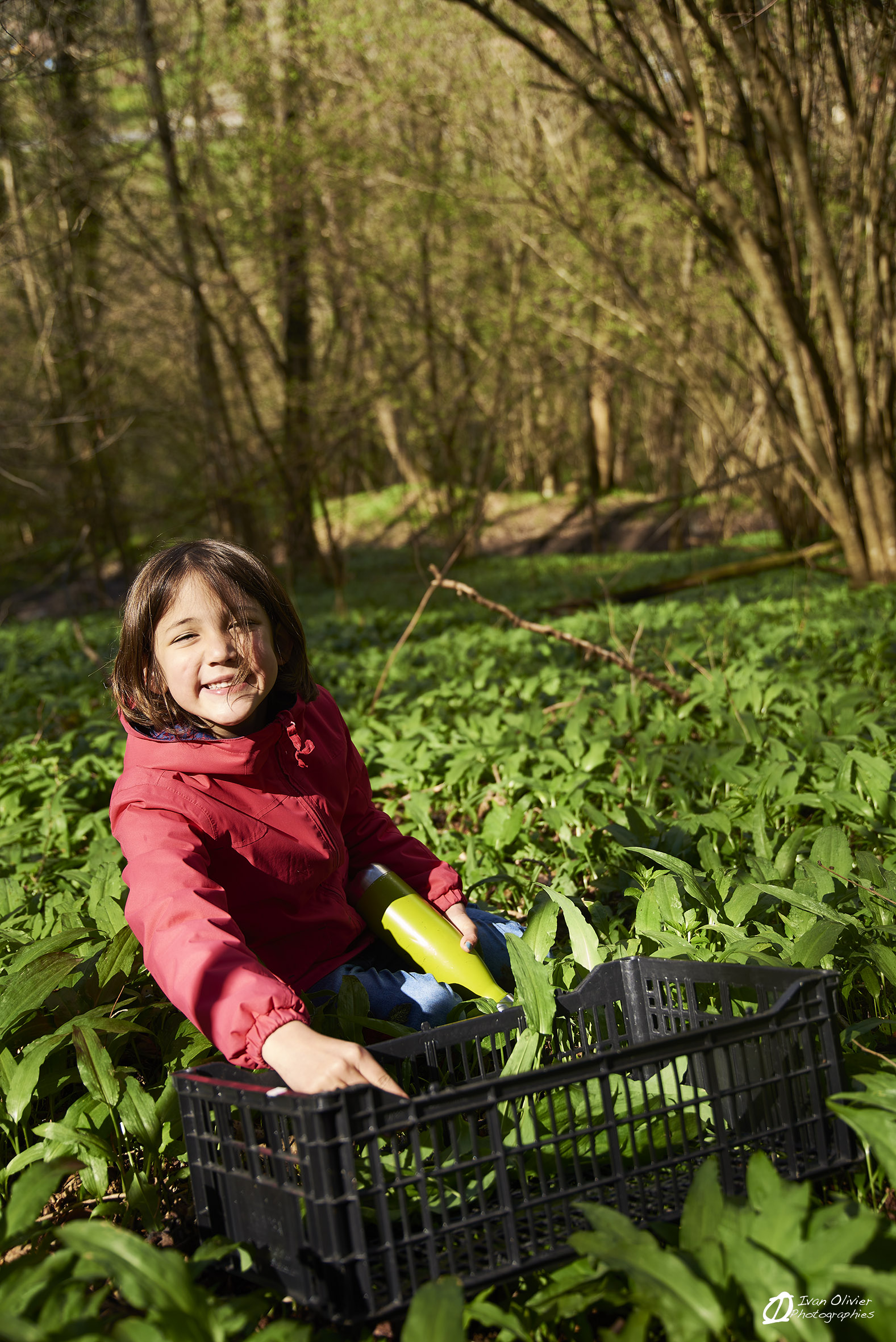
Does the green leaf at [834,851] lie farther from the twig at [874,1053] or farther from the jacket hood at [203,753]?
the jacket hood at [203,753]

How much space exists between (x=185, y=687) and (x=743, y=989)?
4.30 ft

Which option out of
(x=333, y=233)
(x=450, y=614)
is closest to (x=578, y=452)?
(x=333, y=233)

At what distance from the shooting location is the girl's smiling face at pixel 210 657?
6.84 feet

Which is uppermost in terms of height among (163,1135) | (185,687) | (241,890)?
(185,687)

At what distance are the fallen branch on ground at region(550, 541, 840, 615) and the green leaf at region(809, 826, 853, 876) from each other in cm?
611

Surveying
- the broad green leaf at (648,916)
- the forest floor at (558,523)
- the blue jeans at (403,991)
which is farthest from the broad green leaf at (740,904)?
the forest floor at (558,523)

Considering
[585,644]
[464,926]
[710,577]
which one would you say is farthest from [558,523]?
[464,926]

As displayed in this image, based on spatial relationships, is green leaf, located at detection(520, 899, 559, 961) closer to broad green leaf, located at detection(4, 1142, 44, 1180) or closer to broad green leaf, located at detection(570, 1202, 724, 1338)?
broad green leaf, located at detection(570, 1202, 724, 1338)

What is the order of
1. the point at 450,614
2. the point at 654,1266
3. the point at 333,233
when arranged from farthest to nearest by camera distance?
the point at 333,233, the point at 450,614, the point at 654,1266

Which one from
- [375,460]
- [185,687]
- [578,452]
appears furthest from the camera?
[375,460]

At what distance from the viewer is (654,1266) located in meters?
1.29

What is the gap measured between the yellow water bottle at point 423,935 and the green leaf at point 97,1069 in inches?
26.2

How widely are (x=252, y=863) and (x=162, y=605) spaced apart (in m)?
0.58

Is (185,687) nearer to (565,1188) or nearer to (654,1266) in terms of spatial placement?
(565,1188)
